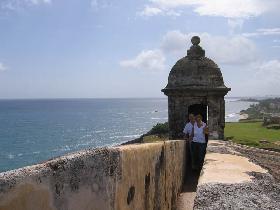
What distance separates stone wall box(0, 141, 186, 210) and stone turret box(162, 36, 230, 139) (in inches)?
283

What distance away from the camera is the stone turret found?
10.4 meters

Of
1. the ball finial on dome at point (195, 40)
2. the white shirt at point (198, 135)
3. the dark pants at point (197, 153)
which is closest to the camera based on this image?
the dark pants at point (197, 153)

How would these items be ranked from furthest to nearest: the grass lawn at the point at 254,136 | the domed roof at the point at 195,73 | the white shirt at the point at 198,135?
the grass lawn at the point at 254,136 → the domed roof at the point at 195,73 → the white shirt at the point at 198,135

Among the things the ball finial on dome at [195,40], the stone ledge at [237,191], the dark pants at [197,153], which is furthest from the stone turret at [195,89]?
the stone ledge at [237,191]

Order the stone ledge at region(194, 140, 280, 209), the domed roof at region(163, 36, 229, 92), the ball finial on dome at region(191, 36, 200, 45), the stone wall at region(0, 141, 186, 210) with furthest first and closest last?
the ball finial on dome at region(191, 36, 200, 45)
the domed roof at region(163, 36, 229, 92)
the stone ledge at region(194, 140, 280, 209)
the stone wall at region(0, 141, 186, 210)

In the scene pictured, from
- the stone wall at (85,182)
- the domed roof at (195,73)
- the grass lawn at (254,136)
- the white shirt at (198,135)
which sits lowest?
the grass lawn at (254,136)

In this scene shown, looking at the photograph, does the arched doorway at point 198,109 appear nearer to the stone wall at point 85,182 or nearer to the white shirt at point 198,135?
the white shirt at point 198,135

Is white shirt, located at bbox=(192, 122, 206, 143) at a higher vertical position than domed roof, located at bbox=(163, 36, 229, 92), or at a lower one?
lower

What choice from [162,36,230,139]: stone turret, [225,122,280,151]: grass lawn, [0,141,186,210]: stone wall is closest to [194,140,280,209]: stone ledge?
[0,141,186,210]: stone wall

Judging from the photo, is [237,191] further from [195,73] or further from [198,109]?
[198,109]

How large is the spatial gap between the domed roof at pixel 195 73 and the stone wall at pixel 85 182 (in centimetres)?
720

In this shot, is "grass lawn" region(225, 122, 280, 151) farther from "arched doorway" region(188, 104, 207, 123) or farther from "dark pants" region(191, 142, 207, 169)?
"dark pants" region(191, 142, 207, 169)

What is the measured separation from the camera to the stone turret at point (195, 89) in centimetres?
1036

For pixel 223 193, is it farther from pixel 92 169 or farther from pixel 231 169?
pixel 231 169
